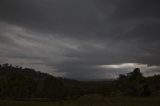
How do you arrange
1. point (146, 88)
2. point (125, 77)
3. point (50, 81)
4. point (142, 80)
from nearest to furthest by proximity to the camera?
point (146, 88) → point (142, 80) → point (50, 81) → point (125, 77)

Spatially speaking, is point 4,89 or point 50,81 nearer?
point 4,89

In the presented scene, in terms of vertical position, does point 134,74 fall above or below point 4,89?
above

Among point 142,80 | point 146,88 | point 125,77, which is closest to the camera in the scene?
point 146,88

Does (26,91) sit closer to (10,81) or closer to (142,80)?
(10,81)

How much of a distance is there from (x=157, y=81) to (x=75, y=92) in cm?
4681

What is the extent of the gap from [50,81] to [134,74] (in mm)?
40854

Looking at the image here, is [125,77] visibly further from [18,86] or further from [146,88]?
[18,86]

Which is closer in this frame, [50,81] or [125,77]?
[50,81]

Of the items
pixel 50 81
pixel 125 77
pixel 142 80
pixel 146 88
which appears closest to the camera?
pixel 146 88

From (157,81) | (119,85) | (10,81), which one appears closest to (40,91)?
(10,81)

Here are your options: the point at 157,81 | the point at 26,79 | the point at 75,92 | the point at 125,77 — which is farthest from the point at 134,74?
the point at 26,79

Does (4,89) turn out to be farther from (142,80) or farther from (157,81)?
(157,81)

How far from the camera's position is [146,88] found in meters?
104

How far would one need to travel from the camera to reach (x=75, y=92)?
375 feet
